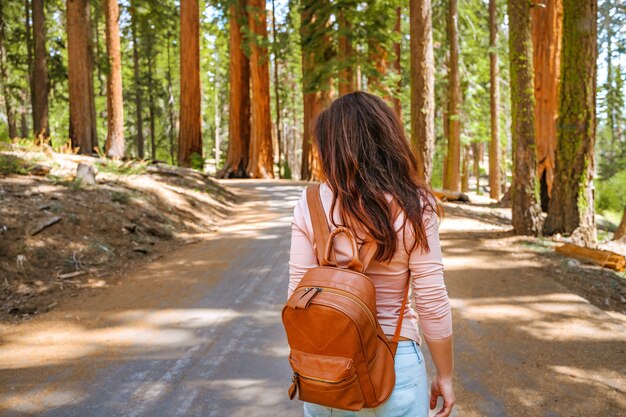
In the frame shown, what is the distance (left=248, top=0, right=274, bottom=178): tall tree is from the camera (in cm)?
2202

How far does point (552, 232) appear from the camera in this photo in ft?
34.2

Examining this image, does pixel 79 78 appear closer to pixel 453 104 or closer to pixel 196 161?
pixel 196 161

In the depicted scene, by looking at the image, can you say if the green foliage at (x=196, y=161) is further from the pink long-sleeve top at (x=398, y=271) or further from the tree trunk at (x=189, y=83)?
the pink long-sleeve top at (x=398, y=271)

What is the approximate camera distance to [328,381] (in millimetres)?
1764

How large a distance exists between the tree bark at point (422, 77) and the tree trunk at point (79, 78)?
9.70 metres

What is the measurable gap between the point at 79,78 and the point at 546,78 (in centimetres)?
1403

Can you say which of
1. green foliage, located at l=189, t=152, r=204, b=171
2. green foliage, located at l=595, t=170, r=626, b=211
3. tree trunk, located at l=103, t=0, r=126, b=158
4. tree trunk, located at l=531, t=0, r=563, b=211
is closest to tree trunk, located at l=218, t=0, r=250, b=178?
green foliage, located at l=189, t=152, r=204, b=171

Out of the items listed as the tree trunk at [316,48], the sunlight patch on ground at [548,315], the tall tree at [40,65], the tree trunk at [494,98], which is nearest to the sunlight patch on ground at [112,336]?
the sunlight patch on ground at [548,315]

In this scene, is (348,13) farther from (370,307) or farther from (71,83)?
(370,307)

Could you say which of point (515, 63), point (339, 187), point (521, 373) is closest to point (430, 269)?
point (339, 187)

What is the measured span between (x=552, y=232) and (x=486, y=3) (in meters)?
20.8

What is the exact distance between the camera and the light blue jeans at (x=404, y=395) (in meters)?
1.86

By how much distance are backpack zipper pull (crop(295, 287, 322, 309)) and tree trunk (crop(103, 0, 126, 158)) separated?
1589 cm

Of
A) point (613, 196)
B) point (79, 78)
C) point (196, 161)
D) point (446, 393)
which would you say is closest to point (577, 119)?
point (446, 393)
